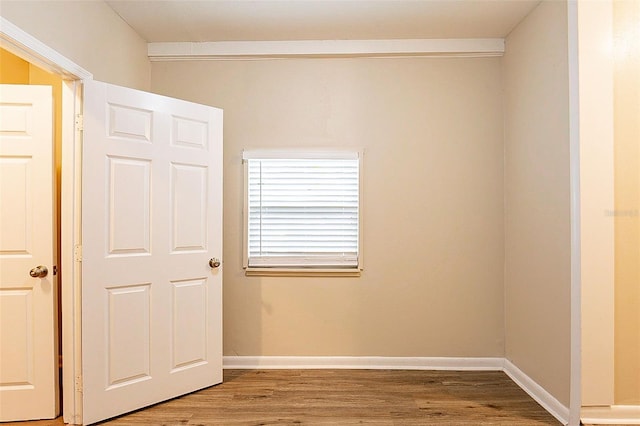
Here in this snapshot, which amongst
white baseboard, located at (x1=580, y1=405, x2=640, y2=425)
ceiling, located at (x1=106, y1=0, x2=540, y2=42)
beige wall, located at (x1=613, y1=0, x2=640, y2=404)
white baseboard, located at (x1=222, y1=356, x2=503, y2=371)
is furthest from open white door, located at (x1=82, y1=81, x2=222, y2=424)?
beige wall, located at (x1=613, y1=0, x2=640, y2=404)

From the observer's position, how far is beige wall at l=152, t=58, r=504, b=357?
3.62 m

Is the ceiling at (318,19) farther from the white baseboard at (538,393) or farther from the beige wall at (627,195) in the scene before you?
the white baseboard at (538,393)

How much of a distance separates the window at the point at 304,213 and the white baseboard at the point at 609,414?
1842 mm

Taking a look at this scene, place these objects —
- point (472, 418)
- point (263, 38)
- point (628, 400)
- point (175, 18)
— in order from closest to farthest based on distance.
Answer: point (628, 400), point (472, 418), point (175, 18), point (263, 38)

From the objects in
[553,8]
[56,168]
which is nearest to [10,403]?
[56,168]

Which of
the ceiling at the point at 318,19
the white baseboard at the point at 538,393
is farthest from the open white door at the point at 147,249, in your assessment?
the white baseboard at the point at 538,393

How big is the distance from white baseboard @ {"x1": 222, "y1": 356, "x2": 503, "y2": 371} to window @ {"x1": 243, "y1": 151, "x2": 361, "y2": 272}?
30.2 inches

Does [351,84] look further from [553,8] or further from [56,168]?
[56,168]

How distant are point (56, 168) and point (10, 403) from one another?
1504 millimetres

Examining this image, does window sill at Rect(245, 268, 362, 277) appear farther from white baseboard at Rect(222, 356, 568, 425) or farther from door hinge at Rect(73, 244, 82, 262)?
door hinge at Rect(73, 244, 82, 262)

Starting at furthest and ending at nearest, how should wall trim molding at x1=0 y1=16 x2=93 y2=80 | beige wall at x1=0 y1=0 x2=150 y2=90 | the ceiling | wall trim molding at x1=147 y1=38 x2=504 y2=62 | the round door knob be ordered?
wall trim molding at x1=147 y1=38 x2=504 y2=62 < the ceiling < the round door knob < beige wall at x1=0 y1=0 x2=150 y2=90 < wall trim molding at x1=0 y1=16 x2=93 y2=80

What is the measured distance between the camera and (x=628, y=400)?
2.54 metres

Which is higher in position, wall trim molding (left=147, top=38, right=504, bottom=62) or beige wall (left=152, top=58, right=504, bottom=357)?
wall trim molding (left=147, top=38, right=504, bottom=62)

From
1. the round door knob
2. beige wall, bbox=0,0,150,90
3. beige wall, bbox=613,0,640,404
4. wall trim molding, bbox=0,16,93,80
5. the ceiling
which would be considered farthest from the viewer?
the ceiling
